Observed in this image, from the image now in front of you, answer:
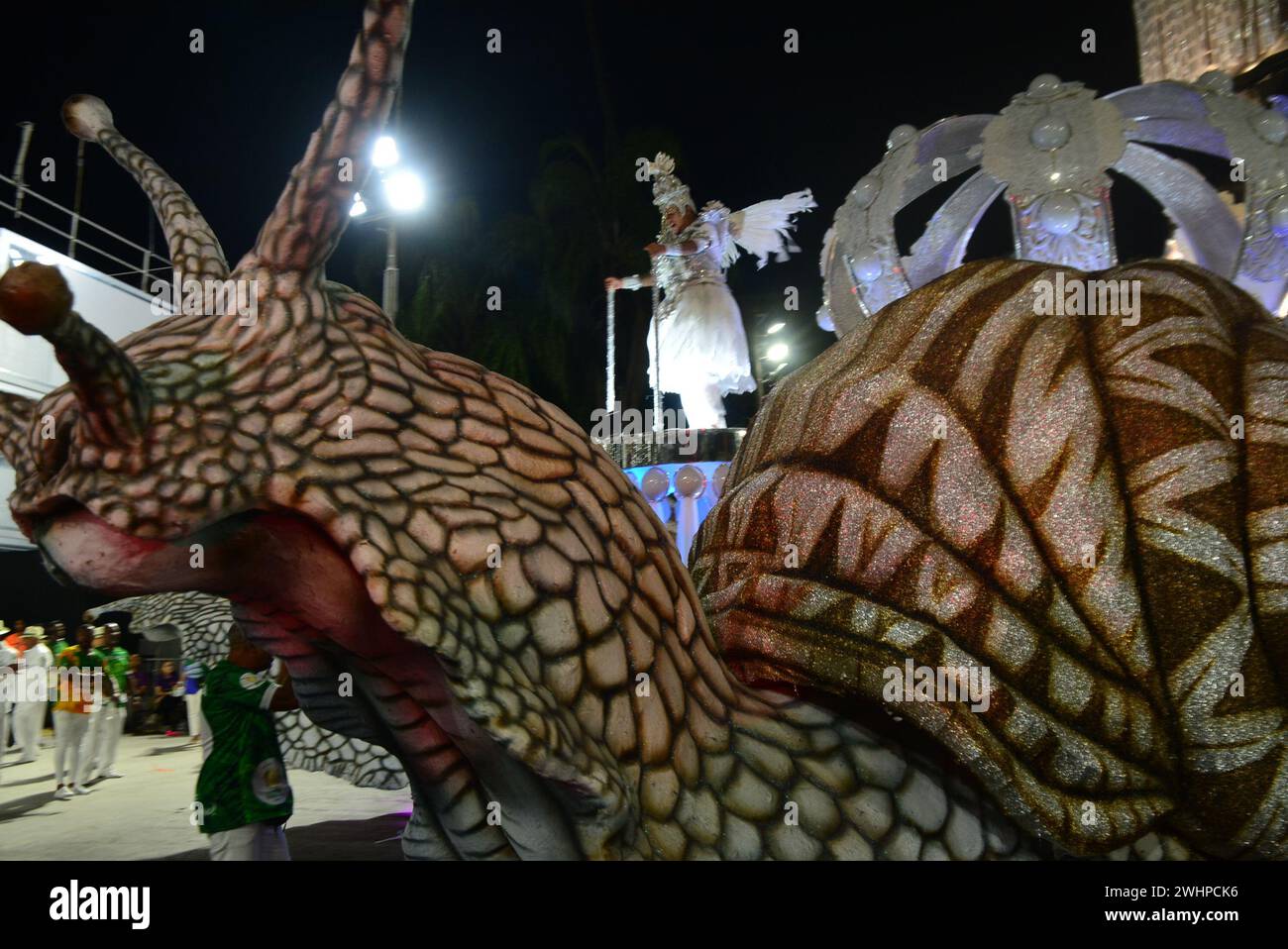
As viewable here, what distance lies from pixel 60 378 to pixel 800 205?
8880 mm

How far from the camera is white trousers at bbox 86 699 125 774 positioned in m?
8.75

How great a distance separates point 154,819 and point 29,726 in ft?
18.4

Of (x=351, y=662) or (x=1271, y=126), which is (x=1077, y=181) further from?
(x=351, y=662)

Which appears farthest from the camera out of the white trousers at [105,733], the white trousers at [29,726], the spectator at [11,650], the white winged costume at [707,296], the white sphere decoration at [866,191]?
the white trousers at [29,726]

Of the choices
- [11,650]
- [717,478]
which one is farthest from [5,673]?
[717,478]

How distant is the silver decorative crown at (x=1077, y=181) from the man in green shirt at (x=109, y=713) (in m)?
8.58

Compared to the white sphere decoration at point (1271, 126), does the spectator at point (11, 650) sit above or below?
below

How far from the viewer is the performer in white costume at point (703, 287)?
9406mm

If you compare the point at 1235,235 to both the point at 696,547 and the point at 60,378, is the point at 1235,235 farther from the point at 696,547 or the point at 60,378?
the point at 60,378

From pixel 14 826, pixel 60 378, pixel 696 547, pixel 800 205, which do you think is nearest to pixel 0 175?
pixel 60 378

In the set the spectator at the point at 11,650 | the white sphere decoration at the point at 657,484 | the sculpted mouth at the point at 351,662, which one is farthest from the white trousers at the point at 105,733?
the sculpted mouth at the point at 351,662

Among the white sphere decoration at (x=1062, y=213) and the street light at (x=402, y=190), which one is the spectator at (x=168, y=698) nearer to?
the street light at (x=402, y=190)

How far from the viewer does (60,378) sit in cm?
1070

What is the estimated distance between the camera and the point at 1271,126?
3.21m
